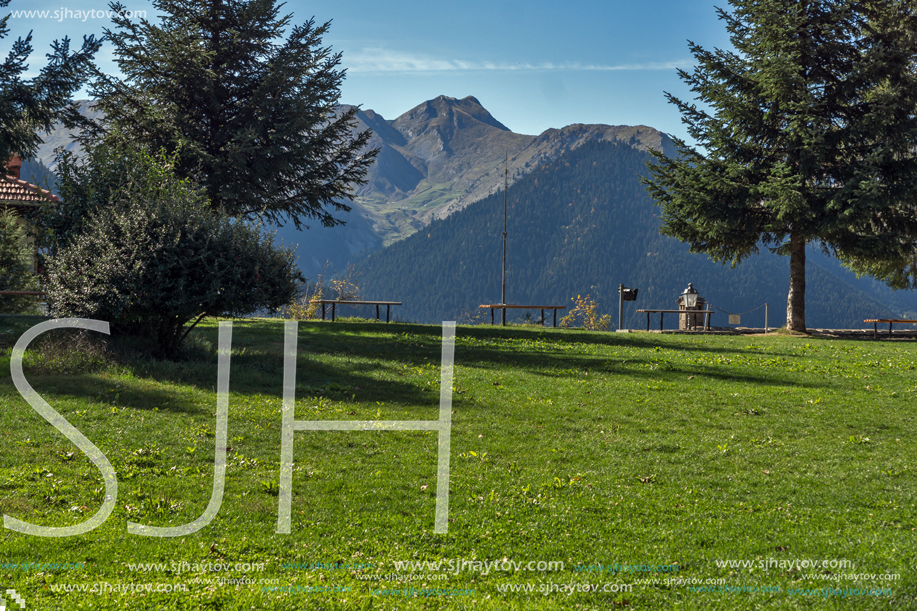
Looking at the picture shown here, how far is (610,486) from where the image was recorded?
6.99 m

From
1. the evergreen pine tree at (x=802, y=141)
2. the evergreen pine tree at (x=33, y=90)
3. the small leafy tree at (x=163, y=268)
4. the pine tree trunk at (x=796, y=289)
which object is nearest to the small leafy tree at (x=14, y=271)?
the evergreen pine tree at (x=33, y=90)

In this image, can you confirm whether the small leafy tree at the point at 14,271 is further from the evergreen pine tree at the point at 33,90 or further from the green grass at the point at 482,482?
the green grass at the point at 482,482

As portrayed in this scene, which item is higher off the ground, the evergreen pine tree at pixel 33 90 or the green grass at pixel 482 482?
the evergreen pine tree at pixel 33 90

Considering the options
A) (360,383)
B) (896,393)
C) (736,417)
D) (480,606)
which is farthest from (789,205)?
(480,606)

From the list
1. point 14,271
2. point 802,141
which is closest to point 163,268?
point 14,271

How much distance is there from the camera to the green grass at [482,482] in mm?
4816

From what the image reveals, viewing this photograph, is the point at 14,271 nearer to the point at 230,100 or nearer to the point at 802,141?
the point at 230,100

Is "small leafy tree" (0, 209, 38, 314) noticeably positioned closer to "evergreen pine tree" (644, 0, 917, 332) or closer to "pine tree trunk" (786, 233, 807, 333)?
"evergreen pine tree" (644, 0, 917, 332)

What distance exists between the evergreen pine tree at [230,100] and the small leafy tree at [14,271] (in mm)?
4619

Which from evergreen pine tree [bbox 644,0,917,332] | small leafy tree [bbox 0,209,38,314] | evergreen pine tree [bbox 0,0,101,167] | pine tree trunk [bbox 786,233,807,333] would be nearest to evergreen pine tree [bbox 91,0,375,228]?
evergreen pine tree [bbox 0,0,101,167]

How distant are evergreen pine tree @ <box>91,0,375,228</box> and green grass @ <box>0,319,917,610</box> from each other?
10.5 meters

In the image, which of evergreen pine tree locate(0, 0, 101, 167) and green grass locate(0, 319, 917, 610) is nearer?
green grass locate(0, 319, 917, 610)

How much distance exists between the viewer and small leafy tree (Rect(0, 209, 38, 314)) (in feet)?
63.8

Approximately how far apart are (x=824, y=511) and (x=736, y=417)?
4065mm
